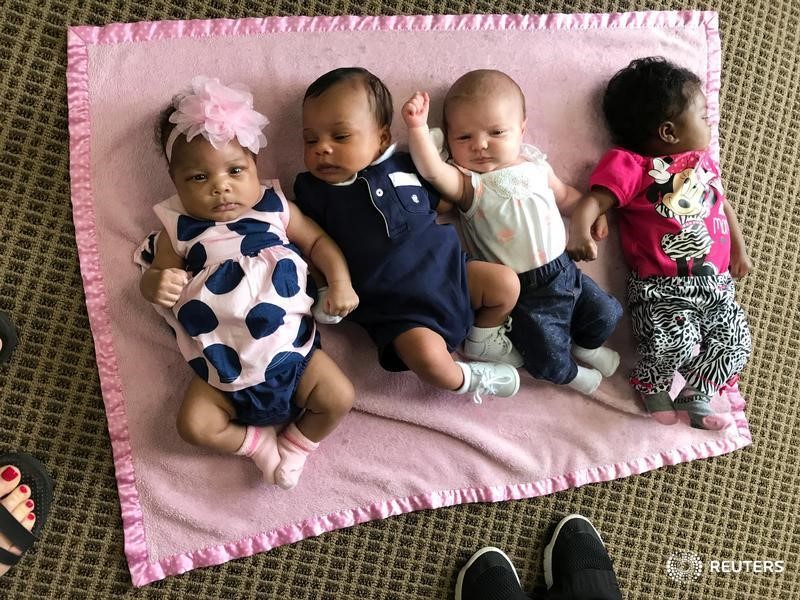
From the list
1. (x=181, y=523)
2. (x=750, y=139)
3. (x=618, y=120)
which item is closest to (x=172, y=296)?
(x=181, y=523)

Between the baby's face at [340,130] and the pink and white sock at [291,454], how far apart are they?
435mm

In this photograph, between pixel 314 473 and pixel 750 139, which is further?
pixel 750 139

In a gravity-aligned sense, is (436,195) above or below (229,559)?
above

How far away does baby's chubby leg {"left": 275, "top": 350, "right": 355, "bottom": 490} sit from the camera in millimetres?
1111

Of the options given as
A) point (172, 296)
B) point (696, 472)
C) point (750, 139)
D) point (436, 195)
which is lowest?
point (696, 472)

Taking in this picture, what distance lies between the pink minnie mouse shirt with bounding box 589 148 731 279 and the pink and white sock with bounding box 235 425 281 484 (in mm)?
728

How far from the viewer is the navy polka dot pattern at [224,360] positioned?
105 centimetres

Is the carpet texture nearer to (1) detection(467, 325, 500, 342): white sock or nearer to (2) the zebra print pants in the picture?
(2) the zebra print pants

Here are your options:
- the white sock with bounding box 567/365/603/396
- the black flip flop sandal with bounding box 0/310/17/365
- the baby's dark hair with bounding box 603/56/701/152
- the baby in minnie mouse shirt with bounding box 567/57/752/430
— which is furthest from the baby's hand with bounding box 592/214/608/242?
the black flip flop sandal with bounding box 0/310/17/365

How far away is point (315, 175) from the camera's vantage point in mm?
1115

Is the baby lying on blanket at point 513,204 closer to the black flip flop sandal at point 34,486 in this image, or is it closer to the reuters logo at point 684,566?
the reuters logo at point 684,566

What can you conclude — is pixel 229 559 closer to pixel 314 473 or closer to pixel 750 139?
pixel 314 473

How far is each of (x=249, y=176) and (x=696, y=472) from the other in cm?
102

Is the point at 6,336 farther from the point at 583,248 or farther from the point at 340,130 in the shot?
the point at 583,248
